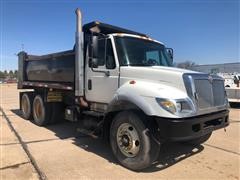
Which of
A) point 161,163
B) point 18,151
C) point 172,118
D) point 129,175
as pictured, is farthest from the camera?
point 18,151

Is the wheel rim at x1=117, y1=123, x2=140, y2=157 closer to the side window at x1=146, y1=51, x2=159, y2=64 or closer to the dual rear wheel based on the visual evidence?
the side window at x1=146, y1=51, x2=159, y2=64

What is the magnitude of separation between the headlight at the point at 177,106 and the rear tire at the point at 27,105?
6533mm

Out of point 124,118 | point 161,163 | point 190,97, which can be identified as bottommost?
point 161,163

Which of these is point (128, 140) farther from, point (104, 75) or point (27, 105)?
point (27, 105)

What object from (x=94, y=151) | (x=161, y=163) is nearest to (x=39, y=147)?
(x=94, y=151)

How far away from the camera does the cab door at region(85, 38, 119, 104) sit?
5.43 metres

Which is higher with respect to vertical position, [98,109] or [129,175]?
[98,109]

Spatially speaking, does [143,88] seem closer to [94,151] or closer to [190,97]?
[190,97]

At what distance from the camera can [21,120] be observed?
32.0 ft

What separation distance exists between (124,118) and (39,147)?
95.3 inches

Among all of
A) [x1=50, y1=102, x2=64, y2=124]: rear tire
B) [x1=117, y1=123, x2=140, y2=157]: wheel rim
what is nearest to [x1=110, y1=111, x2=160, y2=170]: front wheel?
[x1=117, y1=123, x2=140, y2=157]: wheel rim

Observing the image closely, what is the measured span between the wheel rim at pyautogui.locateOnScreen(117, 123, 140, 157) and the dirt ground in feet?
1.07

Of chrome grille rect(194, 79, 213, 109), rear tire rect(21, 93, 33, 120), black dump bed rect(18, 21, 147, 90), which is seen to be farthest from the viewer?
rear tire rect(21, 93, 33, 120)

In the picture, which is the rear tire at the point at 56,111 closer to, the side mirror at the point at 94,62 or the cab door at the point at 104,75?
the cab door at the point at 104,75
